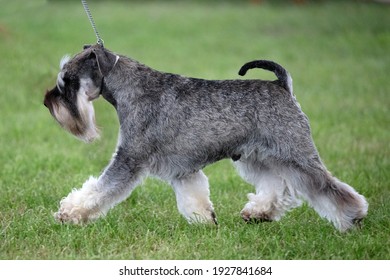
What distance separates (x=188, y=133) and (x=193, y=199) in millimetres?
621

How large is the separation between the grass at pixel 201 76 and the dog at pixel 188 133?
28 centimetres

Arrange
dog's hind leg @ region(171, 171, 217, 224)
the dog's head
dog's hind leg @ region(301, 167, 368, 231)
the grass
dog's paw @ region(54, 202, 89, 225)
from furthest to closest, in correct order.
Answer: dog's hind leg @ region(171, 171, 217, 224) < the dog's head < dog's paw @ region(54, 202, 89, 225) < dog's hind leg @ region(301, 167, 368, 231) < the grass

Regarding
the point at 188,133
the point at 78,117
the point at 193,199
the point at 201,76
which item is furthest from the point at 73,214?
the point at 201,76

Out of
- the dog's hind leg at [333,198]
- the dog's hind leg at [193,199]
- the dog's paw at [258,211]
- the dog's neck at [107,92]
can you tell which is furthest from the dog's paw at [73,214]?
the dog's hind leg at [333,198]

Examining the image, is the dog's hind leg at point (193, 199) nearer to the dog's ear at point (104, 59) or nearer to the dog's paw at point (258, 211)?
the dog's paw at point (258, 211)

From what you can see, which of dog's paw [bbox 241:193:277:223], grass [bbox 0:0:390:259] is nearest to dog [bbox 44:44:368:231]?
dog's paw [bbox 241:193:277:223]

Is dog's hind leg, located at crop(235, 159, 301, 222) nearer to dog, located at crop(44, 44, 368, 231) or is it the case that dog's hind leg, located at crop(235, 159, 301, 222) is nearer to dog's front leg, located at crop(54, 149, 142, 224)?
dog, located at crop(44, 44, 368, 231)

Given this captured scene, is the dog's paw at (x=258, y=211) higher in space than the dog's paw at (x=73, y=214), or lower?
lower

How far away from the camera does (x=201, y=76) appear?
50.2 feet

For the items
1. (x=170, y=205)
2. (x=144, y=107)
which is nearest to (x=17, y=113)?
(x=170, y=205)

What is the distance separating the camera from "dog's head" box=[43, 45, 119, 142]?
621cm

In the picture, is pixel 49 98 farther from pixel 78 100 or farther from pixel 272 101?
pixel 272 101

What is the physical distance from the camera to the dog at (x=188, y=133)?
19.8 feet

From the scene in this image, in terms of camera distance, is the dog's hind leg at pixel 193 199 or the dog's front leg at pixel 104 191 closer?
the dog's front leg at pixel 104 191
